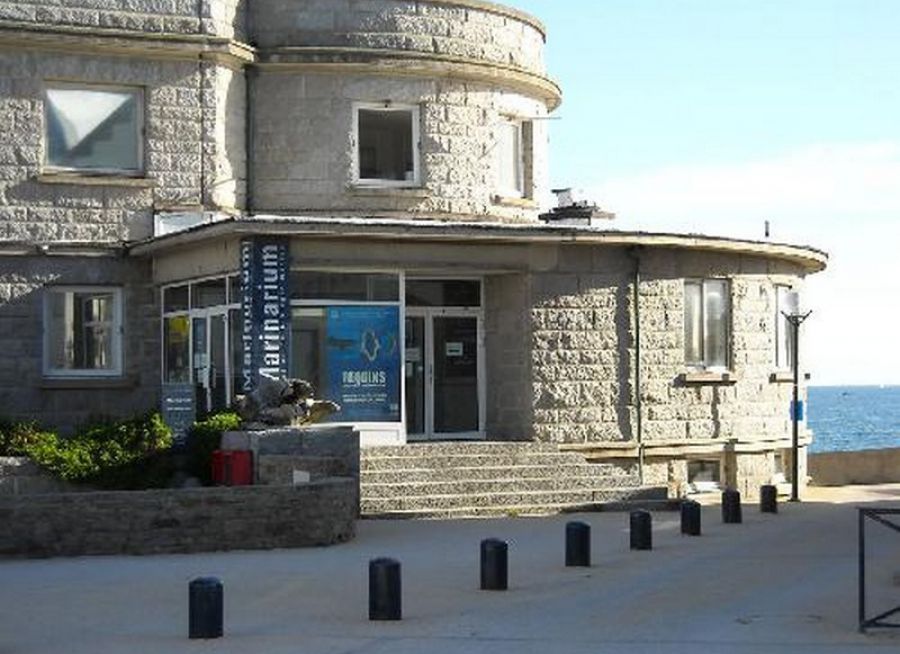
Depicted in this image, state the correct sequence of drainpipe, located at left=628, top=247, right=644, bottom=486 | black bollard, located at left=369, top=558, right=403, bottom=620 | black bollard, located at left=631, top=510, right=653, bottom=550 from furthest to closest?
1. drainpipe, located at left=628, top=247, right=644, bottom=486
2. black bollard, located at left=631, top=510, right=653, bottom=550
3. black bollard, located at left=369, top=558, right=403, bottom=620

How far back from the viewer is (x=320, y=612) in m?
14.4

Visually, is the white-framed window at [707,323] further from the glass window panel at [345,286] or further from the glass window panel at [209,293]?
the glass window panel at [209,293]

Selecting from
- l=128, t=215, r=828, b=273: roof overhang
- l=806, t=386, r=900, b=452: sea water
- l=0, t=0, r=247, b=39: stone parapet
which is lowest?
l=806, t=386, r=900, b=452: sea water

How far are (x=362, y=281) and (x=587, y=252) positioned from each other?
3.83m

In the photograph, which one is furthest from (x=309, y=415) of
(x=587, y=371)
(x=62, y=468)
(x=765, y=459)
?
(x=765, y=459)

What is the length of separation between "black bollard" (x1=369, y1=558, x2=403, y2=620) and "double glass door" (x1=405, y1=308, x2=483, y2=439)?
1352cm

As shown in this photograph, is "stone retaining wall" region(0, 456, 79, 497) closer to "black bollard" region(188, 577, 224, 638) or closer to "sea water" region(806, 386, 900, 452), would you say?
"black bollard" region(188, 577, 224, 638)

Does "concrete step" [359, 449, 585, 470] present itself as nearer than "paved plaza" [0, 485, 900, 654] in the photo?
No

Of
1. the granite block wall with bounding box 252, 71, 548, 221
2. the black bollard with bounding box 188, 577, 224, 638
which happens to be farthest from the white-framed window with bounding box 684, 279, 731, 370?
the black bollard with bounding box 188, 577, 224, 638

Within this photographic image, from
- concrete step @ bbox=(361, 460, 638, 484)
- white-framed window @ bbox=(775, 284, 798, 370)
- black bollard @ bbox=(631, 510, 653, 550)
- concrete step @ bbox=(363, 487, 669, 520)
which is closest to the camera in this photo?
black bollard @ bbox=(631, 510, 653, 550)

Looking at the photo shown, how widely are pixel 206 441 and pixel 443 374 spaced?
16.6 feet

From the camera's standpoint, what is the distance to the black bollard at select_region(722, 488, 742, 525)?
22.2m

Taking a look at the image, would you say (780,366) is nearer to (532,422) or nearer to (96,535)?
(532,422)

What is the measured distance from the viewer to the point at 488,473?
2502 centimetres
